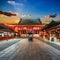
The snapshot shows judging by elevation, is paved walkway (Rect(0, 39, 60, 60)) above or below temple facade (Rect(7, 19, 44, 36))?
below

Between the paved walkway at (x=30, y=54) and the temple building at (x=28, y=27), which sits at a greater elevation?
the temple building at (x=28, y=27)

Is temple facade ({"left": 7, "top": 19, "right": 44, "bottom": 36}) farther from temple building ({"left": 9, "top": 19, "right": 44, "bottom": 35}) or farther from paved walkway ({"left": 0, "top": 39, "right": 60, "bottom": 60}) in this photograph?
paved walkway ({"left": 0, "top": 39, "right": 60, "bottom": 60})

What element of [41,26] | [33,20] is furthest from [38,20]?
[41,26]

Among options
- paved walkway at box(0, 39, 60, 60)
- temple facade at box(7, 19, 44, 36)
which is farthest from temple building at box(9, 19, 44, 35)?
paved walkway at box(0, 39, 60, 60)

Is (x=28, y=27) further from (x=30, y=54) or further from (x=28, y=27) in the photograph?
(x=30, y=54)

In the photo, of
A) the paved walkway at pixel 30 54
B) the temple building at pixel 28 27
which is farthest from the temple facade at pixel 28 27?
the paved walkway at pixel 30 54

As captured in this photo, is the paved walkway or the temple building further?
the temple building

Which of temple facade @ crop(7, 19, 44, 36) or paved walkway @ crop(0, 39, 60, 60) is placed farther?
temple facade @ crop(7, 19, 44, 36)

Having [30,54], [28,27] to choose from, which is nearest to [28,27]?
[28,27]

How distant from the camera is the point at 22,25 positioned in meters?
16.6

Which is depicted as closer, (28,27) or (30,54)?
(30,54)

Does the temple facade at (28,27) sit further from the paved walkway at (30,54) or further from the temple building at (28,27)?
the paved walkway at (30,54)

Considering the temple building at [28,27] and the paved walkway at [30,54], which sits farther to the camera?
the temple building at [28,27]

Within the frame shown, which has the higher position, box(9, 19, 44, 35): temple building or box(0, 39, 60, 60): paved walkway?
box(9, 19, 44, 35): temple building
